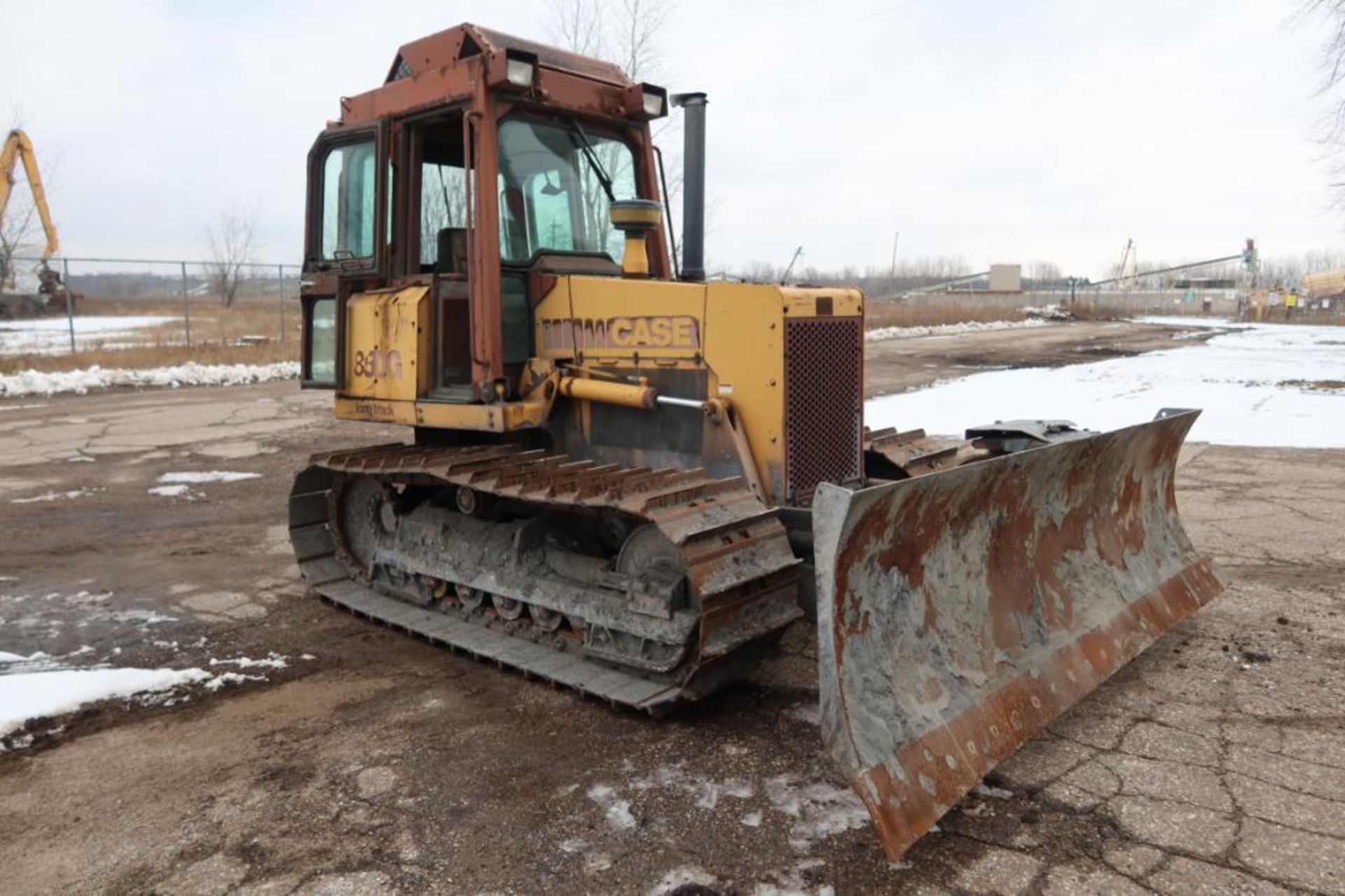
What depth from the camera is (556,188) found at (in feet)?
18.3

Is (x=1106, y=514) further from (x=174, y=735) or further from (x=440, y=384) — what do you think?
(x=174, y=735)

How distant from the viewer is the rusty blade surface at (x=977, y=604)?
11.0 feet

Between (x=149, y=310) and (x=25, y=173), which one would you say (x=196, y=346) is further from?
(x=149, y=310)

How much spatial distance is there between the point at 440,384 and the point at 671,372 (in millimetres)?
1391

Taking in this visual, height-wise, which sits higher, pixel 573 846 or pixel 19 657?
pixel 19 657

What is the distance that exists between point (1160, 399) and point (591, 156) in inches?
492

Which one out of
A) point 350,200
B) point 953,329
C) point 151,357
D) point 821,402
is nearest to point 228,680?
point 350,200

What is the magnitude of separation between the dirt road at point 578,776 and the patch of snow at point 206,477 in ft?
11.2

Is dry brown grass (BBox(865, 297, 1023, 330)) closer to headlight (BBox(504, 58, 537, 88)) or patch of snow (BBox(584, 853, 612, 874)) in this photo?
headlight (BBox(504, 58, 537, 88))

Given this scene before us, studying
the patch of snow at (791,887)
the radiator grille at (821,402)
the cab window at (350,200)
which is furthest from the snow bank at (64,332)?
the patch of snow at (791,887)

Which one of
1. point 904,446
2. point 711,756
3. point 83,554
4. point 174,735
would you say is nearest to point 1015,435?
point 904,446

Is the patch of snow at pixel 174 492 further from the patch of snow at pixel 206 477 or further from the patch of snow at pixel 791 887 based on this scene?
the patch of snow at pixel 791 887

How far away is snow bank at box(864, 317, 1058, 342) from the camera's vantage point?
111ft

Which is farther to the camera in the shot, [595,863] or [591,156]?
[591,156]
